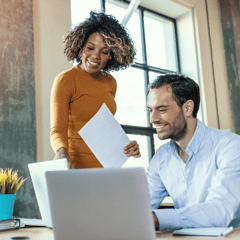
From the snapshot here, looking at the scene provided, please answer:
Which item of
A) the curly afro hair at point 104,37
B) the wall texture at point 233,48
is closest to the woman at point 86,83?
the curly afro hair at point 104,37

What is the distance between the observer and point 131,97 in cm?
369

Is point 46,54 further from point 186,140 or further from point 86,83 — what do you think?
point 186,140

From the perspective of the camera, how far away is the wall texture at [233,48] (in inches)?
169

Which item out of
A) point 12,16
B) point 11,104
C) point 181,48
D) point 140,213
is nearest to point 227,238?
point 140,213

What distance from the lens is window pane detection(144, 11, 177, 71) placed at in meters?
4.08

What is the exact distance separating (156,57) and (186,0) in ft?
2.84

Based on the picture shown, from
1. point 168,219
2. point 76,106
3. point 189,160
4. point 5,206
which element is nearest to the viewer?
point 168,219

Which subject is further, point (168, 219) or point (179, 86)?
point (179, 86)

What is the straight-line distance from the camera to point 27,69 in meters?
2.30

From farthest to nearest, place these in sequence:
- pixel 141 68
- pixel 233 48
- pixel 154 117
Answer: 1. pixel 233 48
2. pixel 141 68
3. pixel 154 117

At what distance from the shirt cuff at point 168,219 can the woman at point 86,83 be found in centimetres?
47

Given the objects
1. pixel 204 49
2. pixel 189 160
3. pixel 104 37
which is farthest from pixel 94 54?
pixel 204 49

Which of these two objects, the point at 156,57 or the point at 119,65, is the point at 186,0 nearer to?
the point at 156,57

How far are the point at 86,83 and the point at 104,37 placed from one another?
0.86 ft
